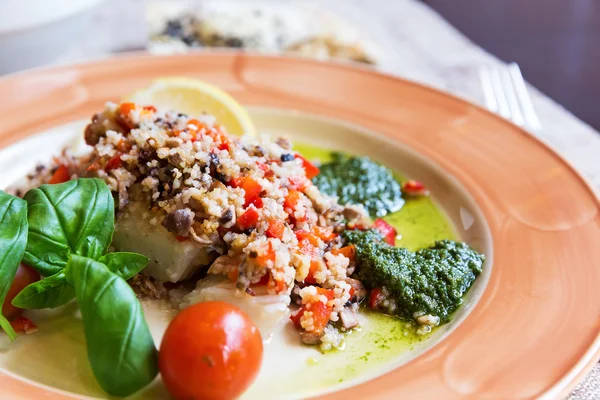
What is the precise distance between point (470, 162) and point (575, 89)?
293cm

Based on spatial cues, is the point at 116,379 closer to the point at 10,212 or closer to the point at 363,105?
the point at 10,212

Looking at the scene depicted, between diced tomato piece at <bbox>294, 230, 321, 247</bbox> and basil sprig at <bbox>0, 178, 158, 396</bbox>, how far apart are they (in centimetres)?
73

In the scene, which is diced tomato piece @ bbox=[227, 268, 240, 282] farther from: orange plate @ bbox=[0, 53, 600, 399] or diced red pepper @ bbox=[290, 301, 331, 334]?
orange plate @ bbox=[0, 53, 600, 399]

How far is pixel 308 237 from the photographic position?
10.1 feet

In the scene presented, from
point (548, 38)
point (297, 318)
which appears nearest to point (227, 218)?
point (297, 318)

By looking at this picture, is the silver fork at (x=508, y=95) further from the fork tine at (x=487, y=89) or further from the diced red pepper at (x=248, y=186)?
the diced red pepper at (x=248, y=186)

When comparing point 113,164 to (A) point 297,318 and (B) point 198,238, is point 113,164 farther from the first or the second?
(A) point 297,318

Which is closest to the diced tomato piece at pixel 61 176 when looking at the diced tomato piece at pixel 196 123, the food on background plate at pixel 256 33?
the diced tomato piece at pixel 196 123

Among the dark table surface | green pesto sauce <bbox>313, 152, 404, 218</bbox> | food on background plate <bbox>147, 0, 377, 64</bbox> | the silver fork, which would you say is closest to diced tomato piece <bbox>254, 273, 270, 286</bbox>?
green pesto sauce <bbox>313, 152, 404, 218</bbox>

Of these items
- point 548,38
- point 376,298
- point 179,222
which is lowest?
point 548,38

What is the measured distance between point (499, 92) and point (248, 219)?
2.79m

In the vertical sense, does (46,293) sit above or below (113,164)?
below

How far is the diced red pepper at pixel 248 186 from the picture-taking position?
117 inches

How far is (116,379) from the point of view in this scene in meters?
2.25
